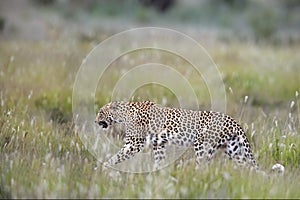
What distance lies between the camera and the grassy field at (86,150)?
597 centimetres

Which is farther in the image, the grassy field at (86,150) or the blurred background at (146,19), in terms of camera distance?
the blurred background at (146,19)

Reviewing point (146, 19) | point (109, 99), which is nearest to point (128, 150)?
point (109, 99)

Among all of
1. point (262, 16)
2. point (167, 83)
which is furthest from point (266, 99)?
point (262, 16)

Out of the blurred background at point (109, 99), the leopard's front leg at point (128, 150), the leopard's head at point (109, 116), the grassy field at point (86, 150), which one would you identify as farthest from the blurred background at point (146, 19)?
the leopard's front leg at point (128, 150)

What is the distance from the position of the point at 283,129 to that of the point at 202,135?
1336 millimetres

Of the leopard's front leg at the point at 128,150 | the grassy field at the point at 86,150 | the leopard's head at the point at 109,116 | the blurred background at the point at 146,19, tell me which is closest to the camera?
the grassy field at the point at 86,150

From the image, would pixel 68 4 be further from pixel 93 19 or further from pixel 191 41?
pixel 191 41

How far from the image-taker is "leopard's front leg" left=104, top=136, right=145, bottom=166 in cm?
709

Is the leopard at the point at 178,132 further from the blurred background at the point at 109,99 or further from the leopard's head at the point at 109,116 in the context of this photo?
the blurred background at the point at 109,99

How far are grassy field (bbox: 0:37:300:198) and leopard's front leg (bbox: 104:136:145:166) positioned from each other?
7.6 inches

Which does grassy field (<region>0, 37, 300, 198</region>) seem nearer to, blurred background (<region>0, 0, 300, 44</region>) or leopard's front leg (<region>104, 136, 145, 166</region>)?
leopard's front leg (<region>104, 136, 145, 166</region>)

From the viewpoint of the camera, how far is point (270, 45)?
17625 mm

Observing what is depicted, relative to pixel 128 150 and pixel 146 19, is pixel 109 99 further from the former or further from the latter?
pixel 146 19

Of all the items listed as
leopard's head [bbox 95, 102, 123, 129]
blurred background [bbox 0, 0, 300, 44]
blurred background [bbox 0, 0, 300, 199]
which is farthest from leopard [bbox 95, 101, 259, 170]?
blurred background [bbox 0, 0, 300, 44]
